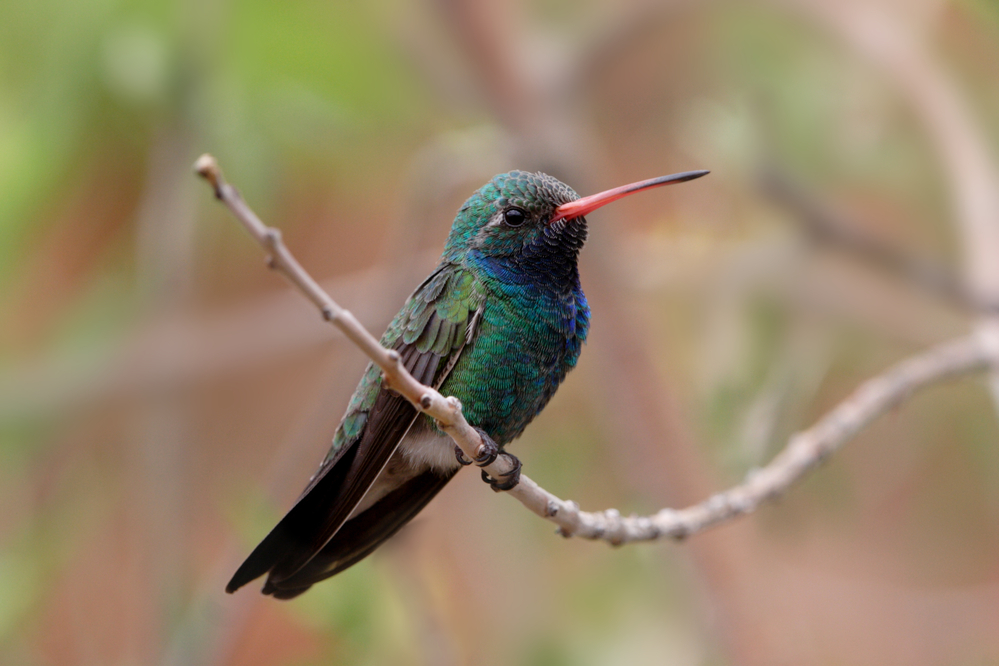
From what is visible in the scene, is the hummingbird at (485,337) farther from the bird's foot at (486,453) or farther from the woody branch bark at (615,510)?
the woody branch bark at (615,510)

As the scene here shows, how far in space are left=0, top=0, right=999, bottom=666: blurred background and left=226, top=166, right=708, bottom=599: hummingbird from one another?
3.05 feet

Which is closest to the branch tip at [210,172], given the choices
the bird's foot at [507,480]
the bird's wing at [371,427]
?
the bird's wing at [371,427]

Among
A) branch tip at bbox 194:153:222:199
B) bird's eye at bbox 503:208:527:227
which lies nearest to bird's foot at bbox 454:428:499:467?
bird's eye at bbox 503:208:527:227

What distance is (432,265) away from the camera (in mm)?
3498

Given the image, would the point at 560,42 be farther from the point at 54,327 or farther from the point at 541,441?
the point at 54,327

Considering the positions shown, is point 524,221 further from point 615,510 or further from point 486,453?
point 615,510

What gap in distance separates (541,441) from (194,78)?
1943mm

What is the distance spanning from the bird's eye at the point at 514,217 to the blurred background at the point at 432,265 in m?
1.18

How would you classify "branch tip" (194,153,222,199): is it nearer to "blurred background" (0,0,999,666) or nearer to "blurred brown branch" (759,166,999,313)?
"blurred background" (0,0,999,666)

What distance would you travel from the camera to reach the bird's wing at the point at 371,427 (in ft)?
3.90

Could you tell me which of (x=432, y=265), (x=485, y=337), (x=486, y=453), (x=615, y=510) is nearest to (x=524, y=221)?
(x=485, y=337)

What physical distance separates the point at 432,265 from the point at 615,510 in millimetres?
2213

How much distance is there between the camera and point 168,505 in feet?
10.0

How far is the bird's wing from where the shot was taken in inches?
46.8
